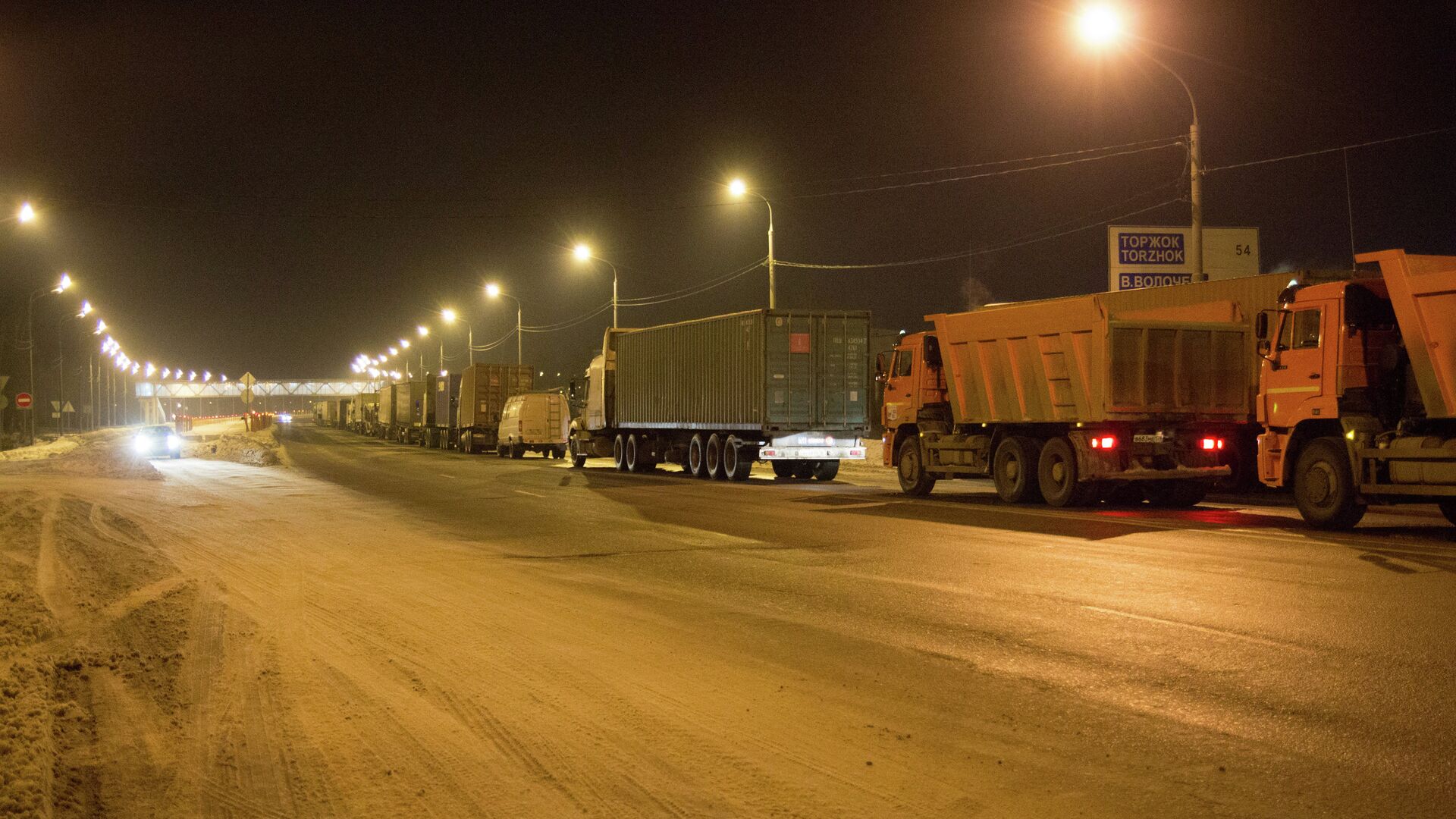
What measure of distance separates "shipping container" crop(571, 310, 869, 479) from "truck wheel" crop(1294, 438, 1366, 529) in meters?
11.6

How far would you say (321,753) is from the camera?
521 cm

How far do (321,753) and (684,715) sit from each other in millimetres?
1756

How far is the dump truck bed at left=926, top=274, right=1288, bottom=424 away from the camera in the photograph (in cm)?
1670

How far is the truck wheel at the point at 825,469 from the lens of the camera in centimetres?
2664

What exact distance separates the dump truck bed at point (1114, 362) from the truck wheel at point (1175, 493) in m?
1.22

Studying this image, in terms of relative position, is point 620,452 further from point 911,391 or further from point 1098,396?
point 1098,396

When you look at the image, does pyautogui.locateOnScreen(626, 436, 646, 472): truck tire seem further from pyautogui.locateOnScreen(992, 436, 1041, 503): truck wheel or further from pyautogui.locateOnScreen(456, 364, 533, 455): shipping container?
pyautogui.locateOnScreen(456, 364, 533, 455): shipping container

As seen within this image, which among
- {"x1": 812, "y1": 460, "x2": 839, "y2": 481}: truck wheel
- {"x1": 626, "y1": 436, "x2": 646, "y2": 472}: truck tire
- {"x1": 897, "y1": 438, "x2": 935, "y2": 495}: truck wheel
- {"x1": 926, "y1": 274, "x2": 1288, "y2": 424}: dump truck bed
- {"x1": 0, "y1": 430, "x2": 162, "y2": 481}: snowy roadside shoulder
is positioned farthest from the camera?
{"x1": 626, "y1": 436, "x2": 646, "y2": 472}: truck tire

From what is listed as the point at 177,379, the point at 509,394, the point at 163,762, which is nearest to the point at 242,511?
the point at 163,762

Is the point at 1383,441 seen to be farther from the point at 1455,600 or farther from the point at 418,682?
the point at 418,682

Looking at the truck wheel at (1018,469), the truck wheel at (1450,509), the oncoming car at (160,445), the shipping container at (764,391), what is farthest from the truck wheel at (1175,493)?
the oncoming car at (160,445)

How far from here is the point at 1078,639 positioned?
7660 mm

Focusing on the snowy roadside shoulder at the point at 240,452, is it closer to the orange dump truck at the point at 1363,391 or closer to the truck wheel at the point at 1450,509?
the orange dump truck at the point at 1363,391

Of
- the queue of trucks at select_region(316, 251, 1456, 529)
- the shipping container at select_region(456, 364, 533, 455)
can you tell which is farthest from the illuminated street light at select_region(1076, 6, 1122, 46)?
the shipping container at select_region(456, 364, 533, 455)
